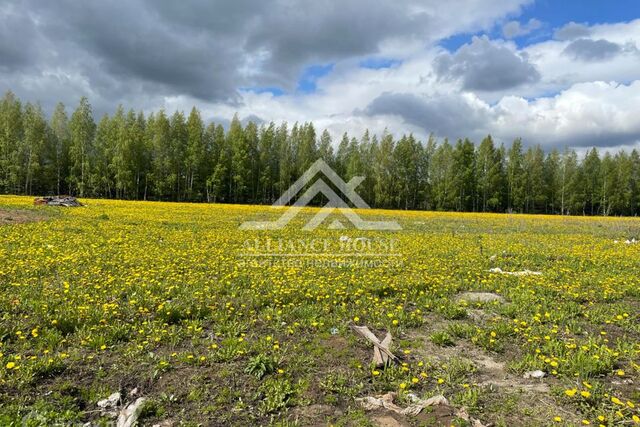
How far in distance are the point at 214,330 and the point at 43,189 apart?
8180 centimetres

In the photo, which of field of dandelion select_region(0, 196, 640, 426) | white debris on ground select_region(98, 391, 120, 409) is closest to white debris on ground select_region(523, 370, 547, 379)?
field of dandelion select_region(0, 196, 640, 426)

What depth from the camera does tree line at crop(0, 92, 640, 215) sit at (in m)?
71.1

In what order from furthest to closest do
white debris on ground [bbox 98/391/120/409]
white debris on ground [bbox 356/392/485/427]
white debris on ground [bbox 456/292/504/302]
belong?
white debris on ground [bbox 456/292/504/302] < white debris on ground [bbox 98/391/120/409] < white debris on ground [bbox 356/392/485/427]

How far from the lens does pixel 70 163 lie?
7350 cm

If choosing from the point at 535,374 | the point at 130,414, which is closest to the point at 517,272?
the point at 535,374

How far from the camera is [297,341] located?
7.64m

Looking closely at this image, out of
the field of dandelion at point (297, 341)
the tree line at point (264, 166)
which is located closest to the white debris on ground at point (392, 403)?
the field of dandelion at point (297, 341)

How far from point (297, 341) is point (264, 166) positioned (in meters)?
79.6

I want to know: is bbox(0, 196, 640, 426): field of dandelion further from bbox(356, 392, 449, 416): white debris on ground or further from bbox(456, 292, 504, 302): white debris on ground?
bbox(456, 292, 504, 302): white debris on ground

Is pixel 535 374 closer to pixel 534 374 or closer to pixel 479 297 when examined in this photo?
pixel 534 374

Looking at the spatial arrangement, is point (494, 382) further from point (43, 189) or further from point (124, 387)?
point (43, 189)

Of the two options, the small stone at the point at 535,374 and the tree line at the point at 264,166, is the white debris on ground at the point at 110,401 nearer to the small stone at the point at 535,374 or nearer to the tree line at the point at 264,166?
the small stone at the point at 535,374

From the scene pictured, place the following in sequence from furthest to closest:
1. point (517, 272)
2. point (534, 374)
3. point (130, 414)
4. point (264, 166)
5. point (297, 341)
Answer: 1. point (264, 166)
2. point (517, 272)
3. point (297, 341)
4. point (534, 374)
5. point (130, 414)

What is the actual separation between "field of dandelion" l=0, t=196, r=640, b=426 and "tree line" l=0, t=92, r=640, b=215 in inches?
2589
